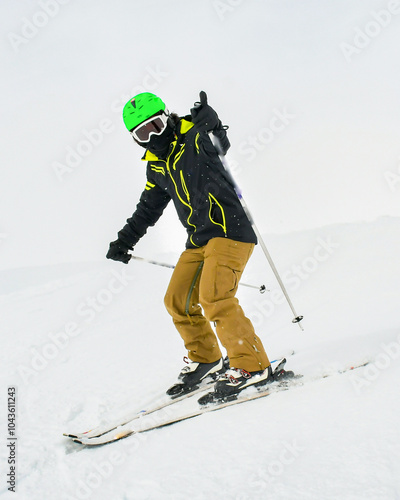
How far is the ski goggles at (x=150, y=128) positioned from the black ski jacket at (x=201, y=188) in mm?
154

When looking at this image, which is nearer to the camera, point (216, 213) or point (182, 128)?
point (216, 213)

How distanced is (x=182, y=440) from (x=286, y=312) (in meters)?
3.78

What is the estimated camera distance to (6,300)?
8539mm

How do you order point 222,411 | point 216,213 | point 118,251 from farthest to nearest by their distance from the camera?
point 118,251 < point 216,213 < point 222,411

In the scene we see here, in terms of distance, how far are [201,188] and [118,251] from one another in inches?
49.2

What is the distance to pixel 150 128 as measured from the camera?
3484mm

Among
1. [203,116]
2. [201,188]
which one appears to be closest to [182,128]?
[203,116]

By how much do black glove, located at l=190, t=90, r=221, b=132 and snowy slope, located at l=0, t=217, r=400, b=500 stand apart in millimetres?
2226

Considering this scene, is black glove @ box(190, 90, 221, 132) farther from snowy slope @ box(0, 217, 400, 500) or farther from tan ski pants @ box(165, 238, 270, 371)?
snowy slope @ box(0, 217, 400, 500)

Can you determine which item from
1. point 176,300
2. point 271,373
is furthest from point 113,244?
point 271,373

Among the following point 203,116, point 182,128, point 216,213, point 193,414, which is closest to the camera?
point 193,414

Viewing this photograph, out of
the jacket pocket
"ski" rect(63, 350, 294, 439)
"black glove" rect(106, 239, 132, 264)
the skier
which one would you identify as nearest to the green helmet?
the skier

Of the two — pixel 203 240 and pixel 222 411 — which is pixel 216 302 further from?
pixel 222 411

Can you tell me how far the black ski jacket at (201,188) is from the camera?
343cm
